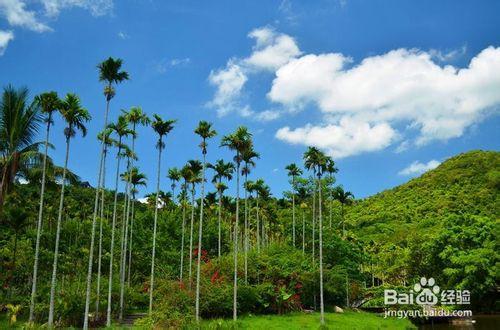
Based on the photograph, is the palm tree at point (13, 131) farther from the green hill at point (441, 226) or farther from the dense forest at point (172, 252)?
the green hill at point (441, 226)

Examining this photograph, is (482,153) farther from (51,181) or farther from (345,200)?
(51,181)

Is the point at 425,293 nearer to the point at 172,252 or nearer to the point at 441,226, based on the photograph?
the point at 441,226

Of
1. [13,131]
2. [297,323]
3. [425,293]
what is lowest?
[297,323]

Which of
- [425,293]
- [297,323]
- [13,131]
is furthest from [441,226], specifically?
[13,131]

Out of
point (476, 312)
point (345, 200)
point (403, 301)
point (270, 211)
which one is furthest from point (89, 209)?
point (476, 312)

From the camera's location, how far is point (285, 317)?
124ft

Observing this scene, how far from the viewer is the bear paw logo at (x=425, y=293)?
45.0m

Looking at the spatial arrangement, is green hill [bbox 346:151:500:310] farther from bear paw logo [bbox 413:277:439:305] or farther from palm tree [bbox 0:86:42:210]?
palm tree [bbox 0:86:42:210]

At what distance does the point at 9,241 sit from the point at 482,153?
108m

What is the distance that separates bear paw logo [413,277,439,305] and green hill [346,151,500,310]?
2629 mm

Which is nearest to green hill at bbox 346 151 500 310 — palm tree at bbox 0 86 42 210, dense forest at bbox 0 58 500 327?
dense forest at bbox 0 58 500 327

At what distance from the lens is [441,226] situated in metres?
58.0

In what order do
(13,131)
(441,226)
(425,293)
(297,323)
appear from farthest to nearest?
1. (441,226)
2. (425,293)
3. (297,323)
4. (13,131)

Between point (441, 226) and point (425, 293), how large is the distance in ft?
47.8
